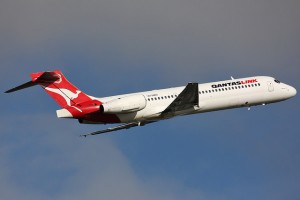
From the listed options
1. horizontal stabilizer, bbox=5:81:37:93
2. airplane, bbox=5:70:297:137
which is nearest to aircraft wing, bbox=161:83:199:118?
airplane, bbox=5:70:297:137

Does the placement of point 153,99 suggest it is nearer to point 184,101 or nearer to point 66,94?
point 184,101

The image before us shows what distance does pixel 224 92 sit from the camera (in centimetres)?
5197

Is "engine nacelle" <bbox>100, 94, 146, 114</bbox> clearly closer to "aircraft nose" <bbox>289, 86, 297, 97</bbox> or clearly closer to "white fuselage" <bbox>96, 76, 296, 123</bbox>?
"white fuselage" <bbox>96, 76, 296, 123</bbox>

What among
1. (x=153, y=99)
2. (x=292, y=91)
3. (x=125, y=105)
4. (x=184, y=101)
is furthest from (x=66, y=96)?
(x=292, y=91)

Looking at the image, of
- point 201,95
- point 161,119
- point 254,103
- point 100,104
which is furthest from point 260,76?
point 100,104

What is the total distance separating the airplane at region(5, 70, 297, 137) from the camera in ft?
153

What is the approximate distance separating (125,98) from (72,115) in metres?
3.74

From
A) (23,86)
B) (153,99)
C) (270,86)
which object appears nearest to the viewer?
(23,86)

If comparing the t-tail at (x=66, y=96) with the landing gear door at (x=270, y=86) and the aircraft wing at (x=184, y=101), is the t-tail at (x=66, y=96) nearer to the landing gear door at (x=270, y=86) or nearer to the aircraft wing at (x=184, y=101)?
the aircraft wing at (x=184, y=101)

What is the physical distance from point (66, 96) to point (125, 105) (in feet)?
13.4

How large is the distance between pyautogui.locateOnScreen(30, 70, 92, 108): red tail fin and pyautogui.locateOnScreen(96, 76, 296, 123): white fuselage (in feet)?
5.55

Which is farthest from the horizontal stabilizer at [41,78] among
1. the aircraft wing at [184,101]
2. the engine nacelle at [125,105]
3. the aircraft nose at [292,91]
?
the aircraft nose at [292,91]

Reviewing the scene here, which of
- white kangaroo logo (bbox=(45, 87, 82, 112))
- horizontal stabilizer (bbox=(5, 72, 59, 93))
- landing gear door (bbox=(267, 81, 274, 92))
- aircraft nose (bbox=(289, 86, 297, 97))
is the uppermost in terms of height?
horizontal stabilizer (bbox=(5, 72, 59, 93))

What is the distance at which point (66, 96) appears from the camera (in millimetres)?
47281
